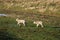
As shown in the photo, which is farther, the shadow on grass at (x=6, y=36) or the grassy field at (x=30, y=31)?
the grassy field at (x=30, y=31)

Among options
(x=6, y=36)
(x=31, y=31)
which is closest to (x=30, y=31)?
(x=31, y=31)

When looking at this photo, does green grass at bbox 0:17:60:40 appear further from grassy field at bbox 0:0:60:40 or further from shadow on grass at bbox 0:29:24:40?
shadow on grass at bbox 0:29:24:40

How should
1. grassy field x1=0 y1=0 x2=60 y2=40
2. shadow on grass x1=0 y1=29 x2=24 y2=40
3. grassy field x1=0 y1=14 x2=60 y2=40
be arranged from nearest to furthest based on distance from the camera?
shadow on grass x1=0 y1=29 x2=24 y2=40
grassy field x1=0 y1=14 x2=60 y2=40
grassy field x1=0 y1=0 x2=60 y2=40

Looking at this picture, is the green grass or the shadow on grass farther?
the green grass

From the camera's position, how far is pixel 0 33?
23.8m

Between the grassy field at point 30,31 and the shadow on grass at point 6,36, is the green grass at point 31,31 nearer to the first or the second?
the grassy field at point 30,31

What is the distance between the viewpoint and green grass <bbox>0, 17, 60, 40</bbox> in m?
22.5

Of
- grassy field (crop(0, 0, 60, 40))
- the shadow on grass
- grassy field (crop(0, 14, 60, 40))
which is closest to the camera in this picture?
the shadow on grass

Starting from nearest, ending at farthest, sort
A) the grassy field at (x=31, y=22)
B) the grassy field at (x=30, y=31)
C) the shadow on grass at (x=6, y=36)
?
the shadow on grass at (x=6, y=36)
the grassy field at (x=30, y=31)
the grassy field at (x=31, y=22)

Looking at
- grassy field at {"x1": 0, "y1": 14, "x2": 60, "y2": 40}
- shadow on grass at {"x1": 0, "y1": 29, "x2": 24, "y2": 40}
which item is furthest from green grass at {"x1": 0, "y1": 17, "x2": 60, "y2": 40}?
shadow on grass at {"x1": 0, "y1": 29, "x2": 24, "y2": 40}

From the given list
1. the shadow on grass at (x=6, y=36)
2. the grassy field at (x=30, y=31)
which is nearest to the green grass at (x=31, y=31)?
the grassy field at (x=30, y=31)

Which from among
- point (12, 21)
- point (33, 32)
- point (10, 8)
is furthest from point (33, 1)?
point (33, 32)

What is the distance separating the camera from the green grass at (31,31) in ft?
73.7

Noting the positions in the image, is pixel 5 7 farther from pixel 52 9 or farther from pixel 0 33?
pixel 0 33
